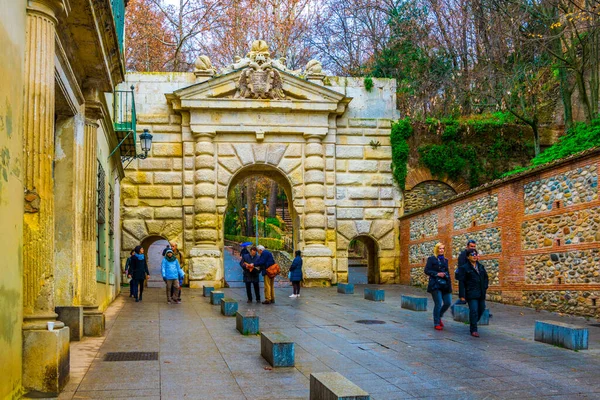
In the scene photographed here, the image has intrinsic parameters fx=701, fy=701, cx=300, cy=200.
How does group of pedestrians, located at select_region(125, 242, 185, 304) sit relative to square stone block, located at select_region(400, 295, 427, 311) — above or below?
above

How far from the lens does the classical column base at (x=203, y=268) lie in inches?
995

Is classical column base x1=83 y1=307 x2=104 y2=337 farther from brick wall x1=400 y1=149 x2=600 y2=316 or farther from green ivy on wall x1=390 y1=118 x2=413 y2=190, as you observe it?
green ivy on wall x1=390 y1=118 x2=413 y2=190

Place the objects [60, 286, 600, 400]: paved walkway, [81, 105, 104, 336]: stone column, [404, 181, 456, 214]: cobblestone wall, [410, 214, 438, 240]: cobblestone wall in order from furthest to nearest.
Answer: [404, 181, 456, 214]: cobblestone wall < [410, 214, 438, 240]: cobblestone wall < [81, 105, 104, 336]: stone column < [60, 286, 600, 400]: paved walkway

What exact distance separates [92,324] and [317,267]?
49.1ft

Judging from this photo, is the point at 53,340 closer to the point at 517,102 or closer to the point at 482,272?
the point at 482,272

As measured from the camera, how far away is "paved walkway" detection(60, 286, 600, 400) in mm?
7570

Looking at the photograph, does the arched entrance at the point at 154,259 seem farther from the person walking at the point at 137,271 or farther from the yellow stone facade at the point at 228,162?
the person walking at the point at 137,271

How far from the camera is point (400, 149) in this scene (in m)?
27.2

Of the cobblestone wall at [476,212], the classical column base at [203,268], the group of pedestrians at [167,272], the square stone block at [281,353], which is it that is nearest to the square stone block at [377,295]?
the cobblestone wall at [476,212]

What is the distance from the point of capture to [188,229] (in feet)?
85.3

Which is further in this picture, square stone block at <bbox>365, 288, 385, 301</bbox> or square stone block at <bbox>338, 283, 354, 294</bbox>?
square stone block at <bbox>338, 283, 354, 294</bbox>

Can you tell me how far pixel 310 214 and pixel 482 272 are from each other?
14495mm

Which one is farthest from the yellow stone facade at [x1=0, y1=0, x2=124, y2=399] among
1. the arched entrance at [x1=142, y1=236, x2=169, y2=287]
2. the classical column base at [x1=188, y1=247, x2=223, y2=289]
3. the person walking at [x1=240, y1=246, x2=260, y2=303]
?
the arched entrance at [x1=142, y1=236, x2=169, y2=287]

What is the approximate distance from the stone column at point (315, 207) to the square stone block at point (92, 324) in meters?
14.8
